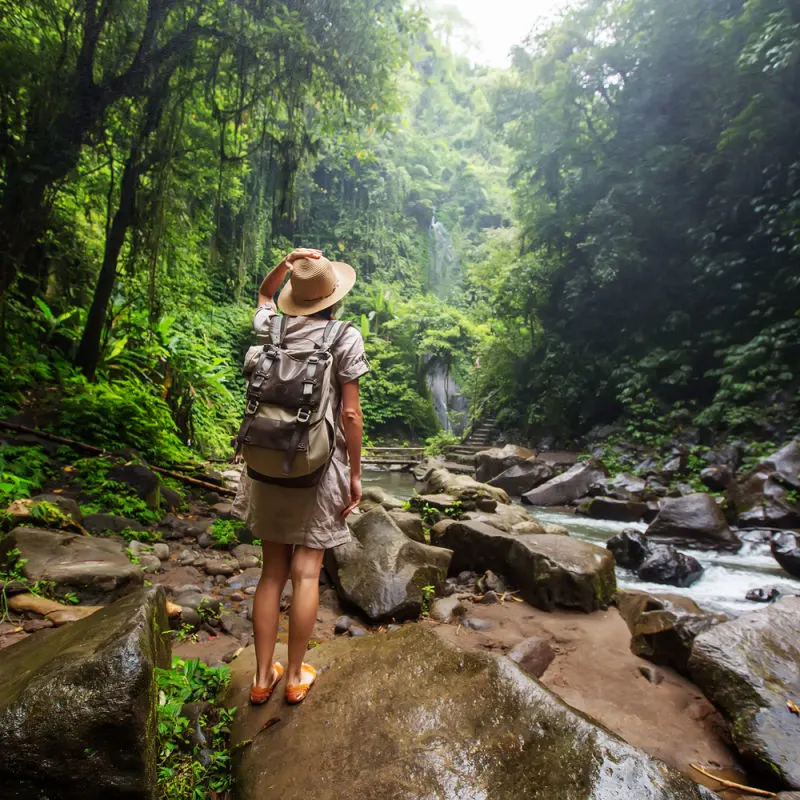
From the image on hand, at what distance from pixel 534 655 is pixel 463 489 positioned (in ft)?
13.6

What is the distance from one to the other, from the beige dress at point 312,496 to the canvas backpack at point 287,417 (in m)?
0.09

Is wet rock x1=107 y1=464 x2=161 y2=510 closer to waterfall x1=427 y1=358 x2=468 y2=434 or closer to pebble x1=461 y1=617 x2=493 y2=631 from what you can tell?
pebble x1=461 y1=617 x2=493 y2=631

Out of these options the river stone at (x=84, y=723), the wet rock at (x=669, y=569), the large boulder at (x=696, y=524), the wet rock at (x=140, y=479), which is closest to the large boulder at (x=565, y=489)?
the large boulder at (x=696, y=524)

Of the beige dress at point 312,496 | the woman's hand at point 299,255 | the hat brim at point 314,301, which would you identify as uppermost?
the woman's hand at point 299,255

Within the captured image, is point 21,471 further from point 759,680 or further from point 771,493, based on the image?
point 771,493

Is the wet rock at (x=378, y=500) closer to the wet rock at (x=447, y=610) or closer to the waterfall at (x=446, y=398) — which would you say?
the wet rock at (x=447, y=610)

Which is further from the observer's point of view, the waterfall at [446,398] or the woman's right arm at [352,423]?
the waterfall at [446,398]

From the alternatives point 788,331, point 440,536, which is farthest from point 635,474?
point 440,536

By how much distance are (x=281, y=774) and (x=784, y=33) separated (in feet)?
44.4

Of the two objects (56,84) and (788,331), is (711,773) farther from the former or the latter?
(788,331)

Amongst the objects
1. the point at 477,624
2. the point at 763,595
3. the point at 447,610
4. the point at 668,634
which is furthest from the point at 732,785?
the point at 763,595

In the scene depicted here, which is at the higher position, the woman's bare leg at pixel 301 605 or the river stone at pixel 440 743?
the woman's bare leg at pixel 301 605

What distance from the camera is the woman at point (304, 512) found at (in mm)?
1986

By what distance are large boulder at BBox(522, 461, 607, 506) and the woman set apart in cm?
780
